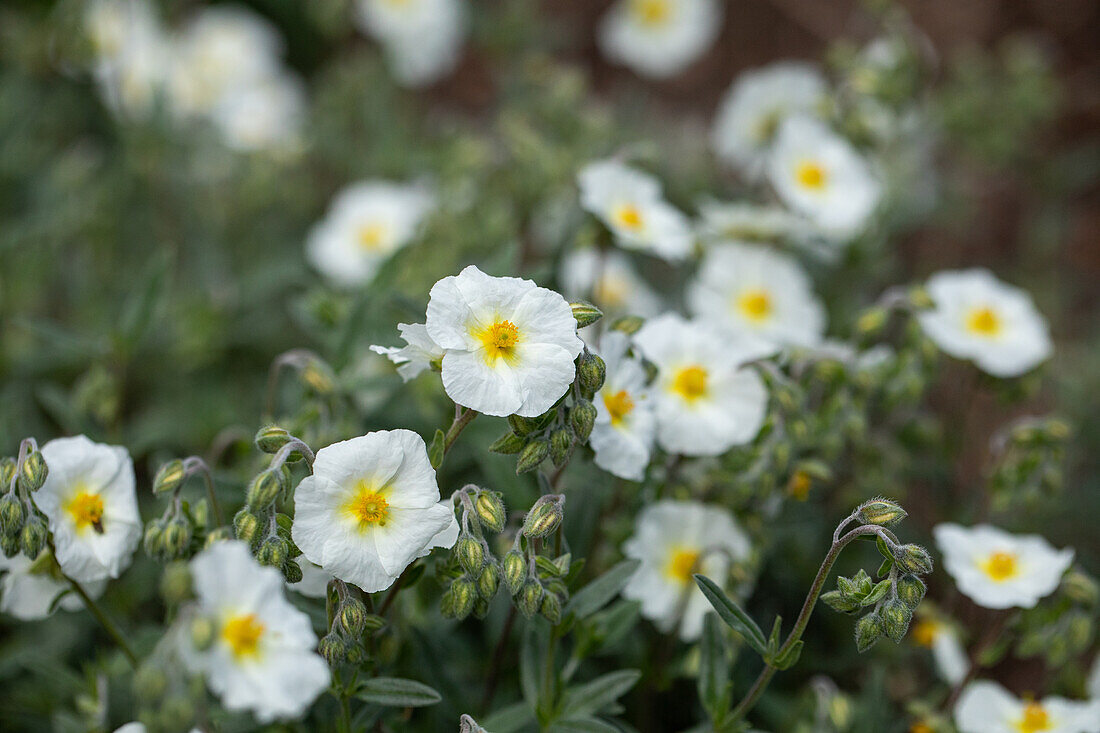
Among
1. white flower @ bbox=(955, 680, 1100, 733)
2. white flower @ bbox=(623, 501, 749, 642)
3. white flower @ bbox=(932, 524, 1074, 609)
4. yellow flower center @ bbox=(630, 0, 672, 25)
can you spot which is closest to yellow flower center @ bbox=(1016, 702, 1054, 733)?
white flower @ bbox=(955, 680, 1100, 733)

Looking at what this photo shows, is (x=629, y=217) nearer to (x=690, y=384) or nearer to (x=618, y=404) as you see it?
(x=690, y=384)

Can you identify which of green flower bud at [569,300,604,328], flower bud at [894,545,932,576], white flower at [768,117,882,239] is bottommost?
white flower at [768,117,882,239]

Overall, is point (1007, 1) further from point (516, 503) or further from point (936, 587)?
point (516, 503)

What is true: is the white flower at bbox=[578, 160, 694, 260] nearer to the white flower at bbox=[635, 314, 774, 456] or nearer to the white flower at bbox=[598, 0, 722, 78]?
the white flower at bbox=[635, 314, 774, 456]

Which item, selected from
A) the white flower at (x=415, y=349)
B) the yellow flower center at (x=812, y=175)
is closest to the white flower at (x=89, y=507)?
the white flower at (x=415, y=349)

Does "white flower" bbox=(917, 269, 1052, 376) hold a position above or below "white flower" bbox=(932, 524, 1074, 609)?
above

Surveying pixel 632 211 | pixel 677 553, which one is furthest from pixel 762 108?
pixel 677 553
